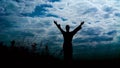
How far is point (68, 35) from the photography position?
1237 cm

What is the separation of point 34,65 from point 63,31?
3.59 m

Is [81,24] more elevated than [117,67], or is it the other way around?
[81,24]

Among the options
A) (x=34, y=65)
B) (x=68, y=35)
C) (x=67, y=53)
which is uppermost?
(x=68, y=35)

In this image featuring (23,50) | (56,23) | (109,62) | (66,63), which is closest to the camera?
(66,63)

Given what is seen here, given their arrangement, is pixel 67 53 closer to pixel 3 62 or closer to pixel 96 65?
pixel 96 65

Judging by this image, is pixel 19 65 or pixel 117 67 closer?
pixel 117 67

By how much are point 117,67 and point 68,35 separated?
3.65m

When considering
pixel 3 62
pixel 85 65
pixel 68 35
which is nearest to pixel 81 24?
pixel 68 35

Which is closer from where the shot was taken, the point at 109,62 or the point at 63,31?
the point at 63,31

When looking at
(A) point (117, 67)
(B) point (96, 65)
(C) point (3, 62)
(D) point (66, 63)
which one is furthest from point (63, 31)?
(C) point (3, 62)

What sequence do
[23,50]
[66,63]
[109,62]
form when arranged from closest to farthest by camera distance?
[66,63] < [109,62] < [23,50]

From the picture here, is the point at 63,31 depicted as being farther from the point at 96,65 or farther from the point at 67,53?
the point at 96,65

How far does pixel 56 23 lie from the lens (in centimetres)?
1282

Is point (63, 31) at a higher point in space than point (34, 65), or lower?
higher
